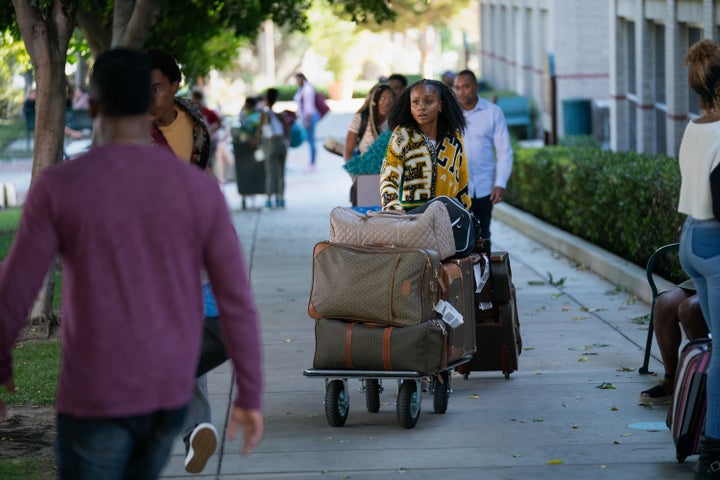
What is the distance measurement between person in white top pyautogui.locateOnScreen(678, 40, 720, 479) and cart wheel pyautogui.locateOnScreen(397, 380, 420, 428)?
1625 millimetres

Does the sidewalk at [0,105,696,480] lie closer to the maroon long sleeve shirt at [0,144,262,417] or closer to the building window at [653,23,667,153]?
the maroon long sleeve shirt at [0,144,262,417]

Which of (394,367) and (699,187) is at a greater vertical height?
(699,187)

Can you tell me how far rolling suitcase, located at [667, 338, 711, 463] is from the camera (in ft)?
19.7

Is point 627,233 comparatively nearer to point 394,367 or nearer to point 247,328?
point 394,367

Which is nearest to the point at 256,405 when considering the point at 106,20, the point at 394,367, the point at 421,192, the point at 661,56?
the point at 394,367

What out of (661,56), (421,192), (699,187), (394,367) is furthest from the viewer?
(661,56)

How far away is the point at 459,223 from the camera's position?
730 centimetres

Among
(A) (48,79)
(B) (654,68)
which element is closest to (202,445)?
(A) (48,79)

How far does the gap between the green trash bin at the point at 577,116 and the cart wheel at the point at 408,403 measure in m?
19.1

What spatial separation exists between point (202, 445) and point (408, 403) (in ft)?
6.36

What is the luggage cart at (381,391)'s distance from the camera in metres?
6.87

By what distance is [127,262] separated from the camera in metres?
3.50

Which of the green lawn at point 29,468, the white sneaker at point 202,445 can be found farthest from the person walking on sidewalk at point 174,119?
the green lawn at point 29,468

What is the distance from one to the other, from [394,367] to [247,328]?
3230 mm
